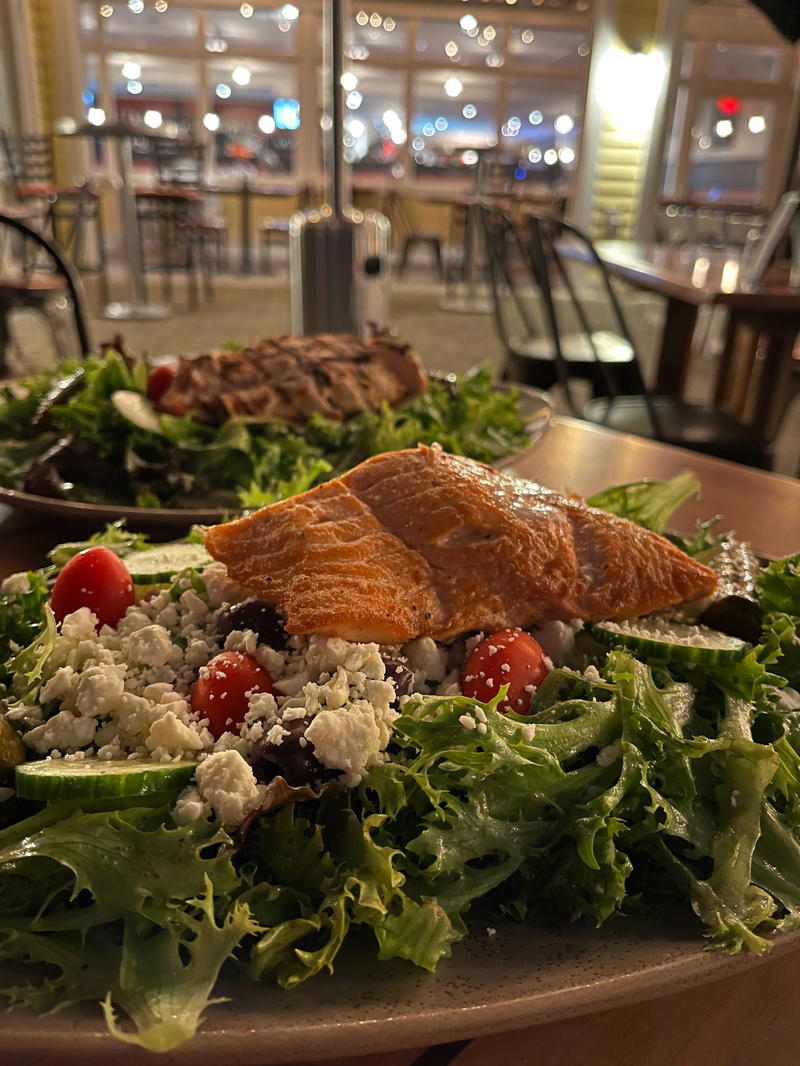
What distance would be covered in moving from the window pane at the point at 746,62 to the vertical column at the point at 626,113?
341 centimetres

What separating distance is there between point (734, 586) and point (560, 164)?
1507 cm

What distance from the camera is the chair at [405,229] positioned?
12805 mm

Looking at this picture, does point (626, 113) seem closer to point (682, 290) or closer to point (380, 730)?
point (682, 290)

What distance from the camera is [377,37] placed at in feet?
46.0

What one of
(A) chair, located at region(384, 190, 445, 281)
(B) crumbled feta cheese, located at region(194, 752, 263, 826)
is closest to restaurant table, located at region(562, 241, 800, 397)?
(B) crumbled feta cheese, located at region(194, 752, 263, 826)

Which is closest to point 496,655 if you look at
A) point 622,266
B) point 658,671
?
point 658,671

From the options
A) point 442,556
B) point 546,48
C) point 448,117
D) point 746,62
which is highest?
point 546,48

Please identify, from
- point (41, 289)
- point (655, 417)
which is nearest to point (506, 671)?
point (655, 417)

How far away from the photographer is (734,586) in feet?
3.54

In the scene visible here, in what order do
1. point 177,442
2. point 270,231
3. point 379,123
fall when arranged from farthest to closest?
1. point 379,123
2. point 270,231
3. point 177,442

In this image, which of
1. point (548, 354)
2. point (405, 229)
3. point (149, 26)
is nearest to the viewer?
point (548, 354)

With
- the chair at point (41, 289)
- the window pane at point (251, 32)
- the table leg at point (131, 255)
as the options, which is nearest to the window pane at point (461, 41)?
the window pane at point (251, 32)

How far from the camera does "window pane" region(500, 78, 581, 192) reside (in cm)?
1423

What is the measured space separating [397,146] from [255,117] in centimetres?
236
